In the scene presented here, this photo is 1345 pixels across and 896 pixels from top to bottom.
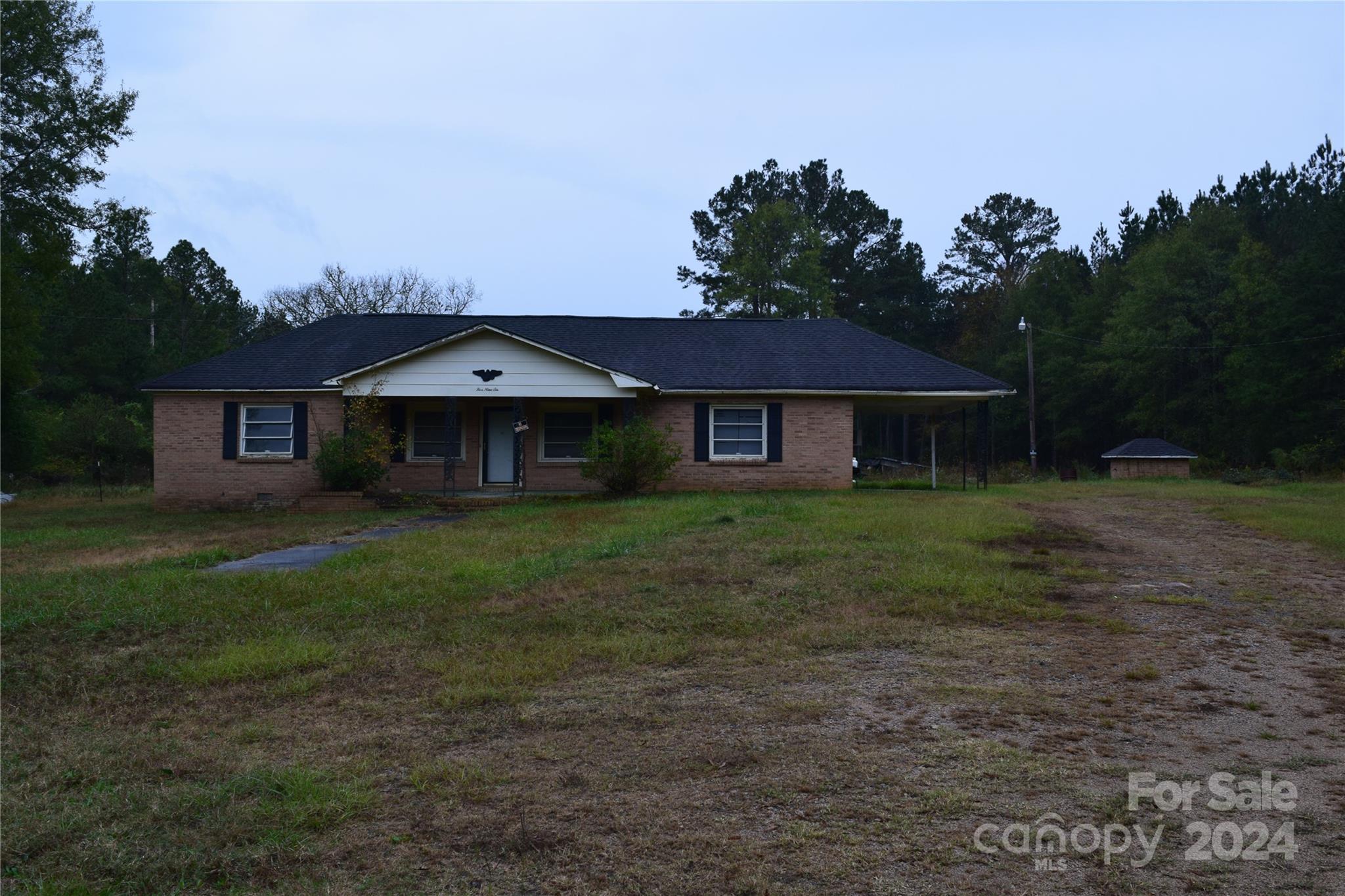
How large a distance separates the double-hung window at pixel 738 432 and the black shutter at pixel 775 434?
0.53ft

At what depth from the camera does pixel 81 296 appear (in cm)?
4106

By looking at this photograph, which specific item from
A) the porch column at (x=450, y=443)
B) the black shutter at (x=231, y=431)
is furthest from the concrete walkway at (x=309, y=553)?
the black shutter at (x=231, y=431)

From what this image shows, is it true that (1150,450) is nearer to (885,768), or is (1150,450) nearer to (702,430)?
(702,430)

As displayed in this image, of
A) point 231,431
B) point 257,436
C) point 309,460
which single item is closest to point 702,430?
point 309,460

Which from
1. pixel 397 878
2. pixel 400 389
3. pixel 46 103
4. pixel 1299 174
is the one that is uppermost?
pixel 1299 174

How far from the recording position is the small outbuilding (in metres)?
33.2

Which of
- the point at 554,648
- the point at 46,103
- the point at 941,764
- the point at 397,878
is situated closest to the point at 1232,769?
the point at 941,764

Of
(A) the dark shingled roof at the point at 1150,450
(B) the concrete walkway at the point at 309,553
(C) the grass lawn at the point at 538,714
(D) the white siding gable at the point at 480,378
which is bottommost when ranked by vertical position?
(C) the grass lawn at the point at 538,714

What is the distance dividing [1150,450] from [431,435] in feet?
80.0

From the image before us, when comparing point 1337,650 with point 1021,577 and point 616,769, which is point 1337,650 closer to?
point 1021,577

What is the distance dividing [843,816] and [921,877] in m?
0.51

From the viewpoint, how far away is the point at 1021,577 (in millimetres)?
9156

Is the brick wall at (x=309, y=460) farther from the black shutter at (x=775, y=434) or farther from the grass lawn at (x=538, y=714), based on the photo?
the grass lawn at (x=538, y=714)

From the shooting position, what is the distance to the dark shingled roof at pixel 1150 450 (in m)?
33.3
